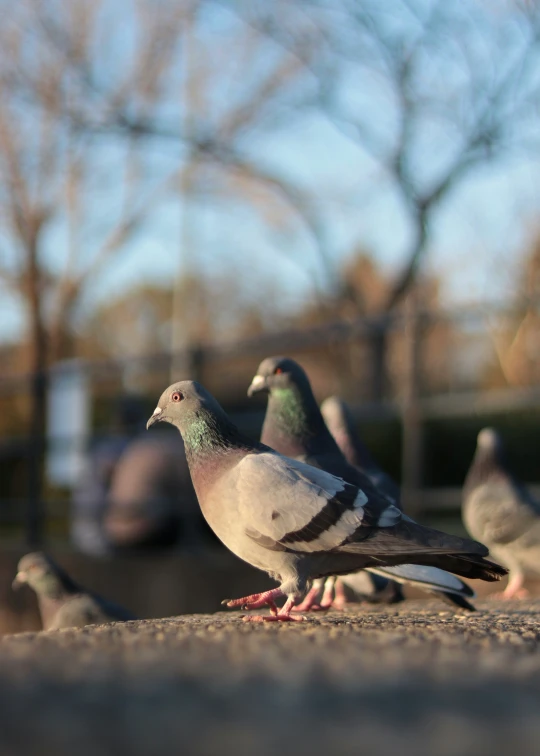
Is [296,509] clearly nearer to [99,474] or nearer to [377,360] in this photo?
[99,474]

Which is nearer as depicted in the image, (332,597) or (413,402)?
(332,597)

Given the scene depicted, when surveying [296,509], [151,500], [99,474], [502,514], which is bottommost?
[151,500]

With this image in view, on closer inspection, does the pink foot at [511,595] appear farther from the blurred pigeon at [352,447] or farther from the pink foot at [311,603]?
the pink foot at [311,603]

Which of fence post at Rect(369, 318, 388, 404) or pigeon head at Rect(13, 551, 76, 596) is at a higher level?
fence post at Rect(369, 318, 388, 404)

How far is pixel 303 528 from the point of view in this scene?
3469 mm

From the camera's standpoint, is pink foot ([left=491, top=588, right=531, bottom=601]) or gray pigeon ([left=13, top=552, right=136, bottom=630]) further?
pink foot ([left=491, top=588, right=531, bottom=601])

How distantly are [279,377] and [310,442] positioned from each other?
1.18 feet

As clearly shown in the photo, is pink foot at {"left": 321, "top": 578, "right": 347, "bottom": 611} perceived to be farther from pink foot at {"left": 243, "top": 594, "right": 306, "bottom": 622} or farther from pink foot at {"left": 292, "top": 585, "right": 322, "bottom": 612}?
pink foot at {"left": 243, "top": 594, "right": 306, "bottom": 622}

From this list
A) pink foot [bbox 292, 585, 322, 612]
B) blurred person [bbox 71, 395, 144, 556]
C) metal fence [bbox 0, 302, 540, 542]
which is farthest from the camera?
blurred person [bbox 71, 395, 144, 556]

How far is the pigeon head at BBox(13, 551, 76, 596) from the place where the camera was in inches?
205

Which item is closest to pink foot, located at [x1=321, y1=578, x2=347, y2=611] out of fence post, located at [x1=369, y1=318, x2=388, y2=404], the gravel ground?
the gravel ground

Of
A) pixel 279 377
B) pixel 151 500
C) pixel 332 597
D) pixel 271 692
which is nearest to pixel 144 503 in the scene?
pixel 151 500

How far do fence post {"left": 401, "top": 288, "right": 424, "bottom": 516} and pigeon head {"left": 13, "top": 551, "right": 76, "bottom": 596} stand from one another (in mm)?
2858

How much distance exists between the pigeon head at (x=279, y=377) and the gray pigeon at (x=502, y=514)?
1.53 metres
